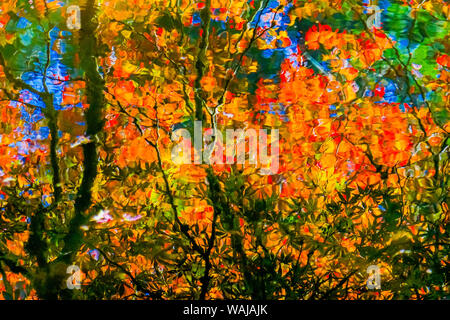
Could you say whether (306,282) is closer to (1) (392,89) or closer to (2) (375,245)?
(2) (375,245)

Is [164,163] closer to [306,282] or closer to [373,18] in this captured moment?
[306,282]

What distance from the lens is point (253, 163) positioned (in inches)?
82.0

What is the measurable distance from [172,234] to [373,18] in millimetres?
1368

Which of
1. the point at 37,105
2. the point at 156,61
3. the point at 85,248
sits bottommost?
the point at 85,248

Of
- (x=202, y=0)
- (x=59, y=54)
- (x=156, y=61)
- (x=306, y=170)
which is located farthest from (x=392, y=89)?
(x=59, y=54)

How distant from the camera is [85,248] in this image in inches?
82.6

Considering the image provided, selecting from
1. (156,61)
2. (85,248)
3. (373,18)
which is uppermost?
(373,18)

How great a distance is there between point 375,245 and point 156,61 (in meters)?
1.31

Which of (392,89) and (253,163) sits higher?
(392,89)

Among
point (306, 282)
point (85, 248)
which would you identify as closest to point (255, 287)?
point (306, 282)

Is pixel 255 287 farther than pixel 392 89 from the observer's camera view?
No

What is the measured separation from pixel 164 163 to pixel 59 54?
0.72 metres
